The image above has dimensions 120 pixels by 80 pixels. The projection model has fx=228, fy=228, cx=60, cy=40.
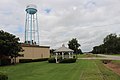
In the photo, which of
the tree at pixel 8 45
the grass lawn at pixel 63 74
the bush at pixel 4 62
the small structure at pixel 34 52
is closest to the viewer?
the grass lawn at pixel 63 74

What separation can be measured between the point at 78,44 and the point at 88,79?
67.5 metres

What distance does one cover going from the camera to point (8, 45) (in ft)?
141

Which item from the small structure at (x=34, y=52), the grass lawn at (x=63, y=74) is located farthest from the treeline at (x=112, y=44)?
the grass lawn at (x=63, y=74)

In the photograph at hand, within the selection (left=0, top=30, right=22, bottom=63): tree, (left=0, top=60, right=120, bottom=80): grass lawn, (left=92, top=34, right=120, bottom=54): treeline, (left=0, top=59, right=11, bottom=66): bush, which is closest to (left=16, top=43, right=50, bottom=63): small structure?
(left=0, top=59, right=11, bottom=66): bush

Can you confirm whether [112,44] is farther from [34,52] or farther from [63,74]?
[63,74]

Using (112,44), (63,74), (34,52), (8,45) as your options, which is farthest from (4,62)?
(112,44)

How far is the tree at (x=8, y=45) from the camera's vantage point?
140 feet

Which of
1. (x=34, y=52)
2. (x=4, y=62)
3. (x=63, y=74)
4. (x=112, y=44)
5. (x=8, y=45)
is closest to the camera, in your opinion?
(x=63, y=74)

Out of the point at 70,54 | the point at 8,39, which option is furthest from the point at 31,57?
the point at 8,39

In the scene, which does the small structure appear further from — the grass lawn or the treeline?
the treeline

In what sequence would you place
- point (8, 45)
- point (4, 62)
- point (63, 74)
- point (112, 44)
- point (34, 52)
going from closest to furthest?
point (63, 74), point (8, 45), point (4, 62), point (34, 52), point (112, 44)

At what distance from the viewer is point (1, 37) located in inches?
1738

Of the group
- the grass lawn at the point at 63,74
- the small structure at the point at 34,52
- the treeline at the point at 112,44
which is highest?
the treeline at the point at 112,44

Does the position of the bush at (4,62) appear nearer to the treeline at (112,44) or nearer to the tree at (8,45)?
the tree at (8,45)
